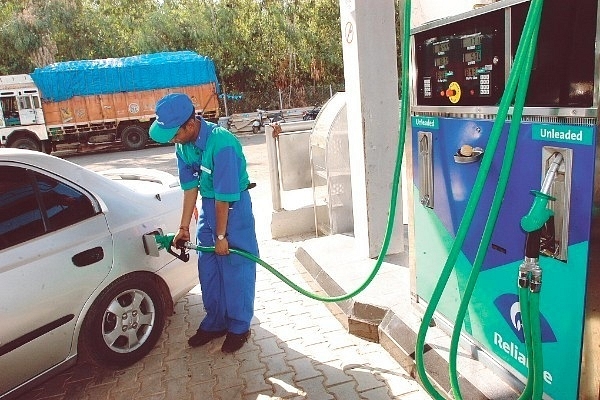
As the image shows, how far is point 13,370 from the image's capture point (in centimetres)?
272

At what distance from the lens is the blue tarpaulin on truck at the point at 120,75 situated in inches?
701

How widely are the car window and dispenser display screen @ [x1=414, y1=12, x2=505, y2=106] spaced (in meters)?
2.20

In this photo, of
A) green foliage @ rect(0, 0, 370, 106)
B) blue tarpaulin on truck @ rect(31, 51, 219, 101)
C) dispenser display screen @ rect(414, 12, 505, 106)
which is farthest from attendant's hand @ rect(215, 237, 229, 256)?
green foliage @ rect(0, 0, 370, 106)

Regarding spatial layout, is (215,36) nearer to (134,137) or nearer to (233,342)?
(134,137)

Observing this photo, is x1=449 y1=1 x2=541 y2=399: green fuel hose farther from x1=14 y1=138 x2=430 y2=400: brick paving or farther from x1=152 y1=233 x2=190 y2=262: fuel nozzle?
x1=152 y1=233 x2=190 y2=262: fuel nozzle

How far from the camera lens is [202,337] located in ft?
12.1

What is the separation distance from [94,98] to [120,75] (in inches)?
50.2

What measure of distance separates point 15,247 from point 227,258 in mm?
1256

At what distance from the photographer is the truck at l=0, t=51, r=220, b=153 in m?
17.3

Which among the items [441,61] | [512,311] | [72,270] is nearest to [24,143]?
[72,270]

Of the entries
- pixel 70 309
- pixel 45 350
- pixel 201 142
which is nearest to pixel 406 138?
pixel 201 142

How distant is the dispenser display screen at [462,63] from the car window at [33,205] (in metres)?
2.20

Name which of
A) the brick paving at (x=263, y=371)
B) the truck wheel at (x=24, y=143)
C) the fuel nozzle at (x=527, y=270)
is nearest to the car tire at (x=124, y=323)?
the brick paving at (x=263, y=371)

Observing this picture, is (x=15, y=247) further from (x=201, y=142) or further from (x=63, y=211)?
(x=201, y=142)
